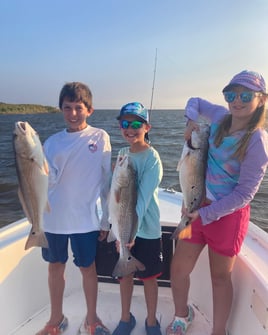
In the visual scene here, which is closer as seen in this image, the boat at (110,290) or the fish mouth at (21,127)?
the fish mouth at (21,127)

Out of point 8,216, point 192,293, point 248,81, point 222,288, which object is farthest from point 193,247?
point 8,216

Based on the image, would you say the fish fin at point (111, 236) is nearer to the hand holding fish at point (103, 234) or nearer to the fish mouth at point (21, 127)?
the hand holding fish at point (103, 234)

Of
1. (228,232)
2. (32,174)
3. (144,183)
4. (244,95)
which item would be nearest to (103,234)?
(144,183)

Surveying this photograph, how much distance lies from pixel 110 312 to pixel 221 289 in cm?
139

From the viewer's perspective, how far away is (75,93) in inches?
113

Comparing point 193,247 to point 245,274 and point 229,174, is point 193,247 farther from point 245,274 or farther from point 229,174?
point 229,174

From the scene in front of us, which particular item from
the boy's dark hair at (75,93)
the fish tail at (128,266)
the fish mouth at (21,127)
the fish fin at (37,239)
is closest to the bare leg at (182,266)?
the fish tail at (128,266)

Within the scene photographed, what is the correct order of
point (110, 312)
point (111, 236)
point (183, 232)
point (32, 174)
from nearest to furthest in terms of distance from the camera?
point (32, 174), point (183, 232), point (111, 236), point (110, 312)

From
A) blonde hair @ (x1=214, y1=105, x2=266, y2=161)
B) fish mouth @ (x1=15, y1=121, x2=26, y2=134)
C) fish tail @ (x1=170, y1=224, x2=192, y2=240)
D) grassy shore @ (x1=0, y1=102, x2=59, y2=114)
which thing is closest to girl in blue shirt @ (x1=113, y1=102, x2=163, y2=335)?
fish tail @ (x1=170, y1=224, x2=192, y2=240)

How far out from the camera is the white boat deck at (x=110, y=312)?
3.36 metres

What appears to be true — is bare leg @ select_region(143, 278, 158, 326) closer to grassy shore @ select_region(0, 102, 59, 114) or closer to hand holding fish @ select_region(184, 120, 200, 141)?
hand holding fish @ select_region(184, 120, 200, 141)

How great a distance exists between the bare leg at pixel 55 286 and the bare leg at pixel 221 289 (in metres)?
1.39

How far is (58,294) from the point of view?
317cm

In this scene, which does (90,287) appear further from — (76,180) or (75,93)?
(75,93)
